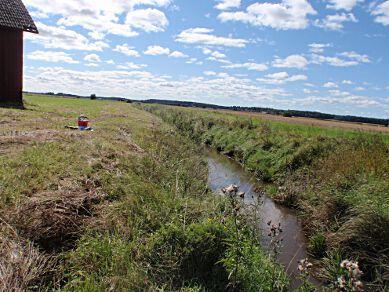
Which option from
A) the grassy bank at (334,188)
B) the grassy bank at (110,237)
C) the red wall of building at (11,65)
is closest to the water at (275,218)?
the grassy bank at (334,188)

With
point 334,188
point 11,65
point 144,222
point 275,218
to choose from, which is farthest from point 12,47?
point 334,188

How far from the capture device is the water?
6.85 metres

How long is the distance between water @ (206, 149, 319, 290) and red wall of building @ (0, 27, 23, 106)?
1203 cm

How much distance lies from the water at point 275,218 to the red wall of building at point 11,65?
473 inches

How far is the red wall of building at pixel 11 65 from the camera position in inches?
758

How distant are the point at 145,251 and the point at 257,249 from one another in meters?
1.84

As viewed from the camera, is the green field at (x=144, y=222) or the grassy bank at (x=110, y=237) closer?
the grassy bank at (x=110, y=237)

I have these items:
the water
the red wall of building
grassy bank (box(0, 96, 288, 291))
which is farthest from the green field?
the red wall of building

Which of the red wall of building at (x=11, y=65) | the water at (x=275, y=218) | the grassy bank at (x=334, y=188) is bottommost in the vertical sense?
the water at (x=275, y=218)

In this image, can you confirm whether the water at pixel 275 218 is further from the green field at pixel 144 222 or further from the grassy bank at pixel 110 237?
the grassy bank at pixel 110 237

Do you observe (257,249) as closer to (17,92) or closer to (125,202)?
(125,202)

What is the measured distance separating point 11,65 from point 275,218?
671 inches

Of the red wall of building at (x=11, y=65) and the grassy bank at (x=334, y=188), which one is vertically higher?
the red wall of building at (x=11, y=65)

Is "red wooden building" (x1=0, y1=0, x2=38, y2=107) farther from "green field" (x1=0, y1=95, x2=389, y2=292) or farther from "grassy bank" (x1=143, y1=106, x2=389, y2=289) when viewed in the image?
"grassy bank" (x1=143, y1=106, x2=389, y2=289)
